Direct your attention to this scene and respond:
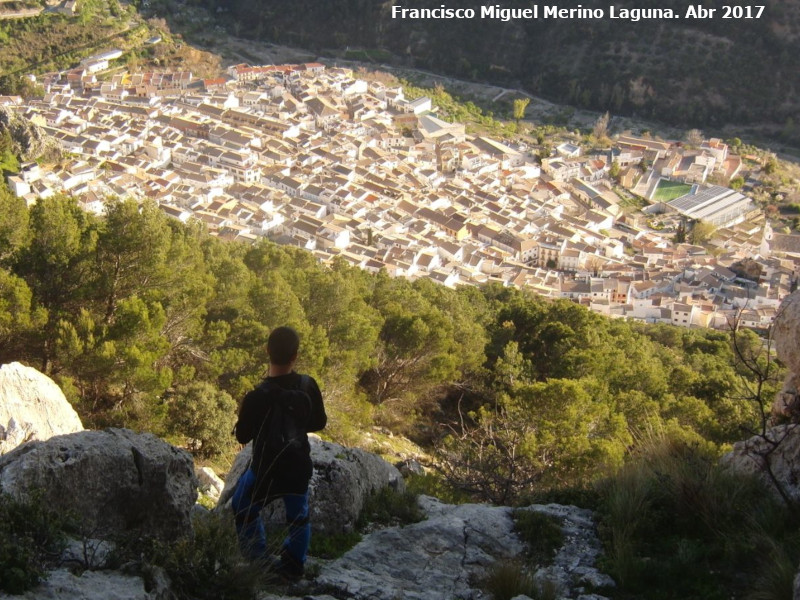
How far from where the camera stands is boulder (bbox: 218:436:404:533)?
4914mm

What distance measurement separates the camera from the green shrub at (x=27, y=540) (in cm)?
288

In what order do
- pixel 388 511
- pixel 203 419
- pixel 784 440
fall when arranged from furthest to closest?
pixel 203 419, pixel 388 511, pixel 784 440

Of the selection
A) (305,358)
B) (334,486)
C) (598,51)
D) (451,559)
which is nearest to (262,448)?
(334,486)

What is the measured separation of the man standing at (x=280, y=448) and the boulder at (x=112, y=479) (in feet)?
1.26

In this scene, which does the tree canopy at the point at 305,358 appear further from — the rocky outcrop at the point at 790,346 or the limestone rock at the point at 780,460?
the rocky outcrop at the point at 790,346

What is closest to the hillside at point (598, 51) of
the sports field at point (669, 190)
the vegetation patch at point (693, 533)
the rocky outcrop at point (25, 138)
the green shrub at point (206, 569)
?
the sports field at point (669, 190)

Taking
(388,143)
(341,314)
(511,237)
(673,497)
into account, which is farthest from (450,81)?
(673,497)

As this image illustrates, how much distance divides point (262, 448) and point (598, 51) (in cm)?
6134

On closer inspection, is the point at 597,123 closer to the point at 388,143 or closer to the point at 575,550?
the point at 388,143

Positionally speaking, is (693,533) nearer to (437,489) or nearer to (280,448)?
(280,448)

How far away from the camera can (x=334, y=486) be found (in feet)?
16.6

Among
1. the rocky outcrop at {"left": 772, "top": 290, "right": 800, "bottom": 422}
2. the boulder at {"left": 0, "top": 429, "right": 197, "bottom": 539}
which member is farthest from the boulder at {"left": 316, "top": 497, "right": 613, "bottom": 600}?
the rocky outcrop at {"left": 772, "top": 290, "right": 800, "bottom": 422}

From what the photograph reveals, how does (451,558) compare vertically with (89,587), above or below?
below

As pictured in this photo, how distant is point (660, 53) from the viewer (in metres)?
58.0
